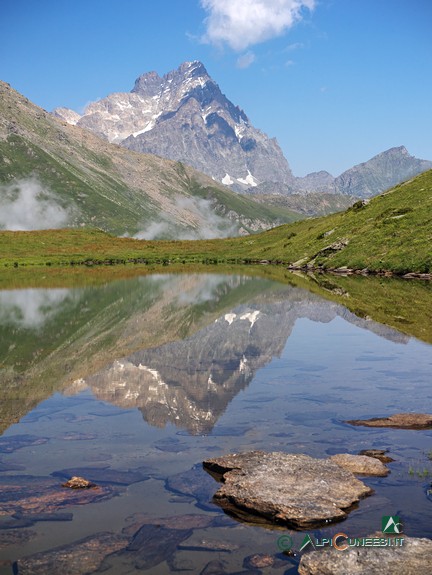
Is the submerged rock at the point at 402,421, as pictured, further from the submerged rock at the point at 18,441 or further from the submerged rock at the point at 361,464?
the submerged rock at the point at 18,441

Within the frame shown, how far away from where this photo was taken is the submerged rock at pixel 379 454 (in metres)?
18.9

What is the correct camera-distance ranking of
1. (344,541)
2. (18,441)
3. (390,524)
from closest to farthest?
(344,541) → (390,524) → (18,441)

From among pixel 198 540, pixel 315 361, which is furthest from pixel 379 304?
pixel 198 540

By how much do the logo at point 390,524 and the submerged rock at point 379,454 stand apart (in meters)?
4.48

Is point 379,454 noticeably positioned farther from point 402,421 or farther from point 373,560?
point 373,560

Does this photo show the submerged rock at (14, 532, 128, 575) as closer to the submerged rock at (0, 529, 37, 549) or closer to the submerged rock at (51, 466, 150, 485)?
the submerged rock at (0, 529, 37, 549)

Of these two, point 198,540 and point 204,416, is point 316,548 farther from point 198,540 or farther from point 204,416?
point 204,416

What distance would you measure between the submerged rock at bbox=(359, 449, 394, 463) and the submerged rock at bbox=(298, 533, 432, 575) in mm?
5901

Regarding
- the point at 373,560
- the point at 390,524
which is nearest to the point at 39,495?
the point at 373,560

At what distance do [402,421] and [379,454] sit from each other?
153 inches

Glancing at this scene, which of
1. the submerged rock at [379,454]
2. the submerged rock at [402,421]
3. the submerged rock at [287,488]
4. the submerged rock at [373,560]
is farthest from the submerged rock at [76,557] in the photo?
the submerged rock at [402,421]

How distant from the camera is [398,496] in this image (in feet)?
52.7

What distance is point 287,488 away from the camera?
52.0 feet

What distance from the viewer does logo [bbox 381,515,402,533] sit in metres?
13.8
